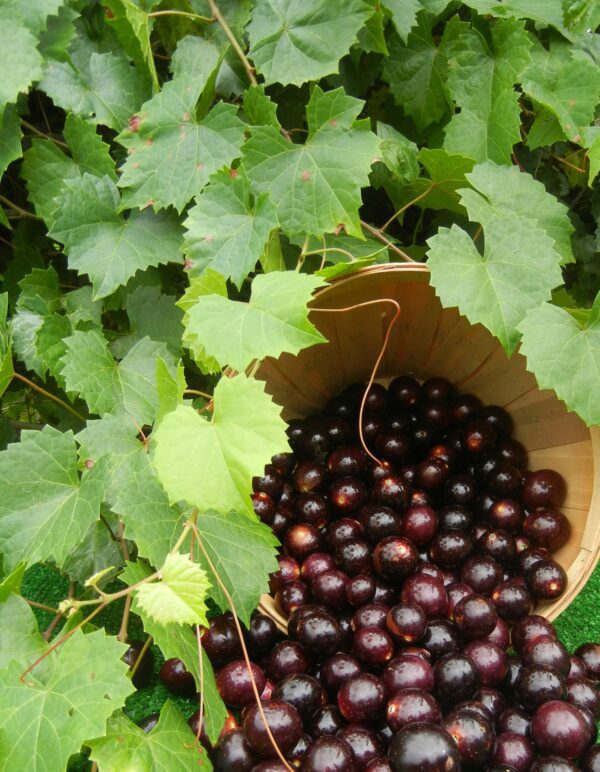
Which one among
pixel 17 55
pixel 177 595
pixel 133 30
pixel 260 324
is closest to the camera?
pixel 177 595

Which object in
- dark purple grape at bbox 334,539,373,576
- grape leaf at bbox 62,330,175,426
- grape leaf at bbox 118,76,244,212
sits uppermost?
grape leaf at bbox 118,76,244,212

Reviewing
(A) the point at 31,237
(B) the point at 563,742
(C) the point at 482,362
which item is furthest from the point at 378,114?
(B) the point at 563,742

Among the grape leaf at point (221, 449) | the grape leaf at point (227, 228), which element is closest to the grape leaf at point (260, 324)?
the grape leaf at point (221, 449)

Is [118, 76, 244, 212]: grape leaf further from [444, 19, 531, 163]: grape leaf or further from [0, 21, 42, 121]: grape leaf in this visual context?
[444, 19, 531, 163]: grape leaf

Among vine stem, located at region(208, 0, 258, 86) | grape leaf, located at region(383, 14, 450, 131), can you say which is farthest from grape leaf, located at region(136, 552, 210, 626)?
grape leaf, located at region(383, 14, 450, 131)

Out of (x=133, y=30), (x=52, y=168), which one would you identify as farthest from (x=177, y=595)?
(x=133, y=30)

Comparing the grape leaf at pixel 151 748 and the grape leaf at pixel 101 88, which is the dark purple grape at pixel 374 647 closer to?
the grape leaf at pixel 151 748

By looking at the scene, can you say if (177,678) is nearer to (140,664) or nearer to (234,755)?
(140,664)

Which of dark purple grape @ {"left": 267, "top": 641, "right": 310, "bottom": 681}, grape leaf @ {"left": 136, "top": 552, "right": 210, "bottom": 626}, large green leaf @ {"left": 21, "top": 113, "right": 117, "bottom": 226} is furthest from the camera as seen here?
large green leaf @ {"left": 21, "top": 113, "right": 117, "bottom": 226}
